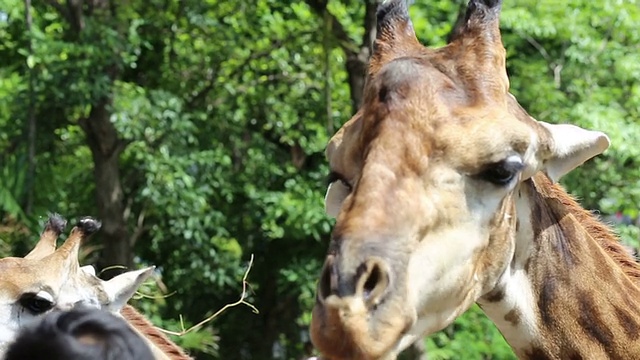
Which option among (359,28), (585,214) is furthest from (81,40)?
(585,214)

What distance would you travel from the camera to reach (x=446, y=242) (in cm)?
288

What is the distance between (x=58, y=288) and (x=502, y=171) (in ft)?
10.3

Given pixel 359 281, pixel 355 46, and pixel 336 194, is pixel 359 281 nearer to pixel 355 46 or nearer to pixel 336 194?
pixel 336 194

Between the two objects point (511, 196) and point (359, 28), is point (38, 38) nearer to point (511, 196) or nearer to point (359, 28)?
point (359, 28)

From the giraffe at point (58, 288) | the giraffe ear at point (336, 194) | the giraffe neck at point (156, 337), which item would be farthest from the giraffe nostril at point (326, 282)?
the giraffe at point (58, 288)

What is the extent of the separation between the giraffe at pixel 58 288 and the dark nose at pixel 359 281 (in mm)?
2368

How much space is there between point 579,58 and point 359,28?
95.6 inches

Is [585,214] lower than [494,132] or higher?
lower

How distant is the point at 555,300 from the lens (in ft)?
10.8

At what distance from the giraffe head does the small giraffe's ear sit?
2.72 metres

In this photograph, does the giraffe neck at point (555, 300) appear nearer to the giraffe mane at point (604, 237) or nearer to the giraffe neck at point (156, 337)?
the giraffe mane at point (604, 237)

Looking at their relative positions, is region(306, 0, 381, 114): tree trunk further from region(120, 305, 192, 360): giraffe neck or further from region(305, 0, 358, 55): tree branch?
region(120, 305, 192, 360): giraffe neck

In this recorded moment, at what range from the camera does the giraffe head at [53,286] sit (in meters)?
5.16

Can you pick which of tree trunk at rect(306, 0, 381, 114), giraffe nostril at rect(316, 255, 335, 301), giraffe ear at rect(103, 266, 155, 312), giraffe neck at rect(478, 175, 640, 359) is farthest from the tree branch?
giraffe nostril at rect(316, 255, 335, 301)
